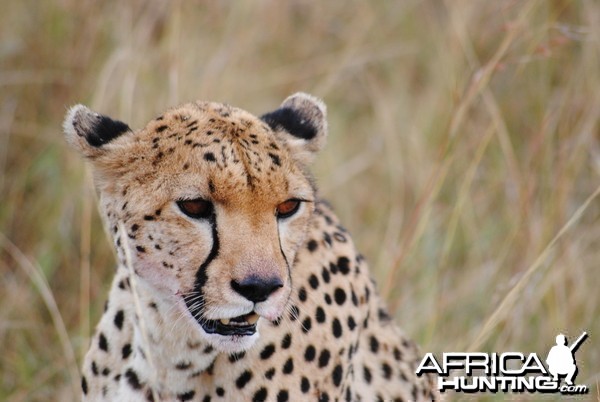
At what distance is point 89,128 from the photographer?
9.70 ft

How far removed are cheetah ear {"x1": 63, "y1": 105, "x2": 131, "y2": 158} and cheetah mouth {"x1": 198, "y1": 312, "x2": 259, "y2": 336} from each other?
549 millimetres

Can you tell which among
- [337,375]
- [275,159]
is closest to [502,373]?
[337,375]

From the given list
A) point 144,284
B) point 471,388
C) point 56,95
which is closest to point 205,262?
point 144,284

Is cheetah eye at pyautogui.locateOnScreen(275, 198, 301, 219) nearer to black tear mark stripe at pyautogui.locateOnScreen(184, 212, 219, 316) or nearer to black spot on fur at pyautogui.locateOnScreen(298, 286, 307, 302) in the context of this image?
black tear mark stripe at pyautogui.locateOnScreen(184, 212, 219, 316)

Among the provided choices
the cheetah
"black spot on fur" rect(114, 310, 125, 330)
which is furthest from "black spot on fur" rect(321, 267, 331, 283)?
"black spot on fur" rect(114, 310, 125, 330)

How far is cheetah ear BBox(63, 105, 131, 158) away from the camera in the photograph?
293 centimetres

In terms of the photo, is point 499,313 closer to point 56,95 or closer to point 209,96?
→ point 209,96

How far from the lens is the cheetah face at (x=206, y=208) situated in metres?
2.68

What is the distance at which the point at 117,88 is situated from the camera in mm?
4938

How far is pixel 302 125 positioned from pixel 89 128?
2.01ft

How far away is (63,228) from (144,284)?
1.85 meters

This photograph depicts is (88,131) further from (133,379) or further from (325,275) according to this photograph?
(325,275)

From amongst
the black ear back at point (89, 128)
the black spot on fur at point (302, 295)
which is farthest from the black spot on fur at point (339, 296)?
the black ear back at point (89, 128)

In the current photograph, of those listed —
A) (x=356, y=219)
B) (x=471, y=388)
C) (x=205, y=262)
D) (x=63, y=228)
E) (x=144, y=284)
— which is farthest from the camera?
(x=356, y=219)
